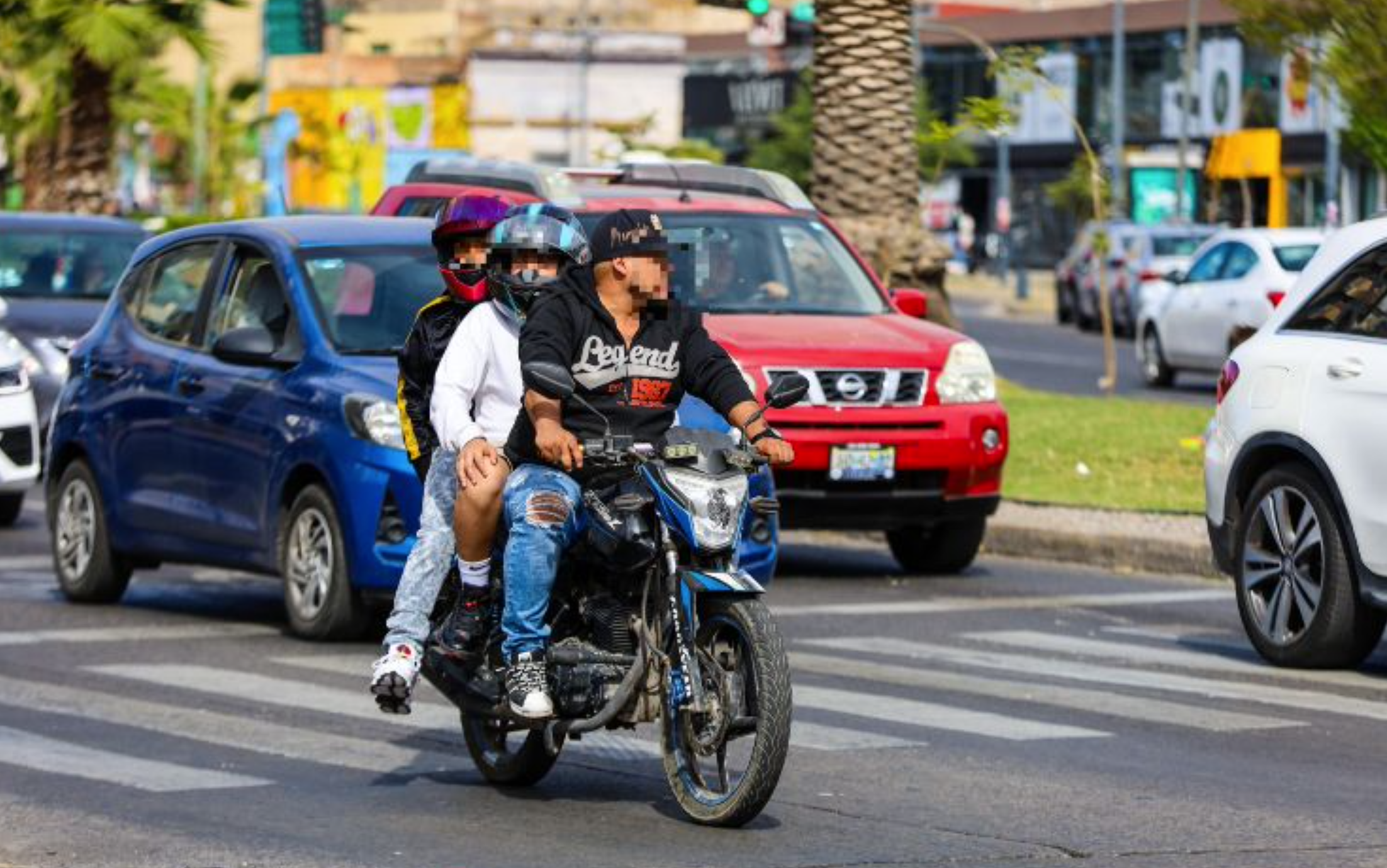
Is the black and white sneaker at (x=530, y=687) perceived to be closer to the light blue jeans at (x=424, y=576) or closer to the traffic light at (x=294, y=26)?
the light blue jeans at (x=424, y=576)

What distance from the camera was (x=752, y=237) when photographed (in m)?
16.7

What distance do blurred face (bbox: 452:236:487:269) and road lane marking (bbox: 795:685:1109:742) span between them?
7.40 feet

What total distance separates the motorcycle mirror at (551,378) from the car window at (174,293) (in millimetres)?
6357

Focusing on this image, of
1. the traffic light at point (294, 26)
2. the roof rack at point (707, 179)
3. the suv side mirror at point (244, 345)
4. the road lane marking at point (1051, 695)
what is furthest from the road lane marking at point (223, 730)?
the traffic light at point (294, 26)

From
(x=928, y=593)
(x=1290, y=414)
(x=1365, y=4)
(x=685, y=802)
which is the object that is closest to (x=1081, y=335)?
(x=1365, y=4)

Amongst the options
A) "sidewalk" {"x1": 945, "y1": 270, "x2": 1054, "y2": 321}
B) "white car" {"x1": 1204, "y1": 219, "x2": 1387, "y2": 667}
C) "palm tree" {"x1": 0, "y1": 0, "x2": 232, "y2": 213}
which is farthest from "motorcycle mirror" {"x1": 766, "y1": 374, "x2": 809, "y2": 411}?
"sidewalk" {"x1": 945, "y1": 270, "x2": 1054, "y2": 321}

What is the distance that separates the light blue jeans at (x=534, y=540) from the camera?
841 centimetres

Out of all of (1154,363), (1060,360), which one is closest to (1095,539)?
(1154,363)

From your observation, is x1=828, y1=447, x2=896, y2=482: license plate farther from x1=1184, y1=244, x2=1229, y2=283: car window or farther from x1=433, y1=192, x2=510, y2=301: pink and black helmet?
x1=1184, y1=244, x2=1229, y2=283: car window

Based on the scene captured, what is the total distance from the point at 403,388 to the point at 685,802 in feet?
5.62

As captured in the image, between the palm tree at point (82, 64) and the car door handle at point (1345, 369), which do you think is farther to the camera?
the palm tree at point (82, 64)

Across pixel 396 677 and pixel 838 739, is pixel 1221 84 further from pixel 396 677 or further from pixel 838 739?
pixel 396 677

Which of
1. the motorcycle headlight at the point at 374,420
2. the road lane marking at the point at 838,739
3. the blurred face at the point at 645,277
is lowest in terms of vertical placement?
the road lane marking at the point at 838,739

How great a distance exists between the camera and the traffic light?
172 ft
